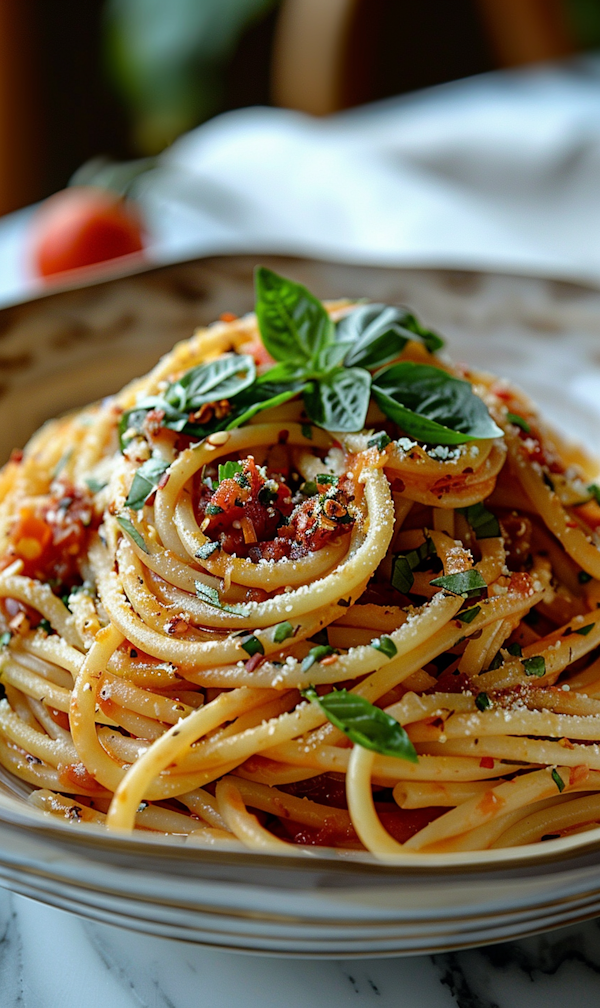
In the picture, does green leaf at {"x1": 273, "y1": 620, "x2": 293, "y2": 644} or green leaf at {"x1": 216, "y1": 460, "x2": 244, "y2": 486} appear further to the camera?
green leaf at {"x1": 216, "y1": 460, "x2": 244, "y2": 486}

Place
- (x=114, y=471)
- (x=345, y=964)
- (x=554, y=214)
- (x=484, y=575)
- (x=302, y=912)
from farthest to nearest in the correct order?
(x=554, y=214) → (x=114, y=471) → (x=484, y=575) → (x=345, y=964) → (x=302, y=912)

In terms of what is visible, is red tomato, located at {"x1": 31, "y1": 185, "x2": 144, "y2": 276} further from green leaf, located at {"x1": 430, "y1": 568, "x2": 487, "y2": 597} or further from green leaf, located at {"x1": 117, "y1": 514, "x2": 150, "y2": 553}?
green leaf, located at {"x1": 430, "y1": 568, "x2": 487, "y2": 597}

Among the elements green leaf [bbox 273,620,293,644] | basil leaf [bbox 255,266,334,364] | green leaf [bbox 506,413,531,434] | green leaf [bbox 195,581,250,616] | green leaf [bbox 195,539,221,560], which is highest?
basil leaf [bbox 255,266,334,364]

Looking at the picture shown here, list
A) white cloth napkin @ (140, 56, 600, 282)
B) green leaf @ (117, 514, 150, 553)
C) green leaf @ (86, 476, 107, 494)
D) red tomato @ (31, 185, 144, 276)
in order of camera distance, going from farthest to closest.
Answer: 1. white cloth napkin @ (140, 56, 600, 282)
2. red tomato @ (31, 185, 144, 276)
3. green leaf @ (86, 476, 107, 494)
4. green leaf @ (117, 514, 150, 553)

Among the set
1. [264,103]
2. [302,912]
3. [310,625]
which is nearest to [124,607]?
[310,625]

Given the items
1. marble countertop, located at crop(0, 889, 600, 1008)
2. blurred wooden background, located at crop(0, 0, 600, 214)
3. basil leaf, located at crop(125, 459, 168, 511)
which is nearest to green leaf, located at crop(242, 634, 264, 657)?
basil leaf, located at crop(125, 459, 168, 511)

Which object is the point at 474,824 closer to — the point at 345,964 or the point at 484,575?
the point at 345,964

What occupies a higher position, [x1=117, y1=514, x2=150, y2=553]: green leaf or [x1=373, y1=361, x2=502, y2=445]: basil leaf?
[x1=373, y1=361, x2=502, y2=445]: basil leaf

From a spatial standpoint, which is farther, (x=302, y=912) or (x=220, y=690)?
(x=220, y=690)
